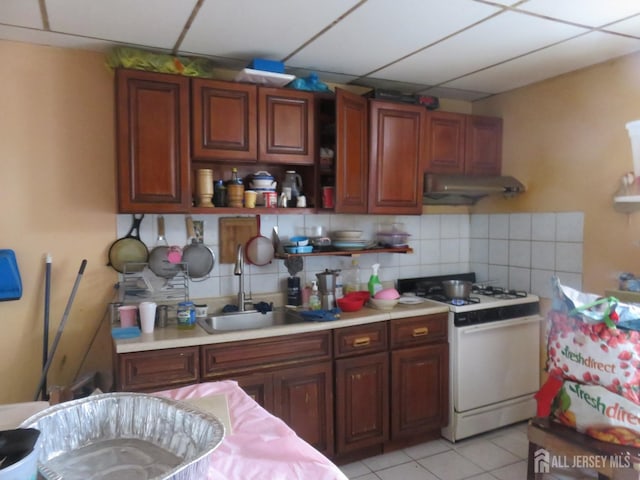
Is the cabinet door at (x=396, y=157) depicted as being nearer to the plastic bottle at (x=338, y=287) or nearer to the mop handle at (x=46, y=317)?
the plastic bottle at (x=338, y=287)

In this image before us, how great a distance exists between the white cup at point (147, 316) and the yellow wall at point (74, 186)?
→ 0.39 meters

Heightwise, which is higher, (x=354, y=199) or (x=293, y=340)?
(x=354, y=199)

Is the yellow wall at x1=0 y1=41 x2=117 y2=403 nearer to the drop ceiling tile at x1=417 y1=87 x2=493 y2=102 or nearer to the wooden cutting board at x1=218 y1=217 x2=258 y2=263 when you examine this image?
the wooden cutting board at x1=218 y1=217 x2=258 y2=263

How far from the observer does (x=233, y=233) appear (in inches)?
111

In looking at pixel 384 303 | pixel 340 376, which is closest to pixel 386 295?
pixel 384 303

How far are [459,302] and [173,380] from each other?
177cm

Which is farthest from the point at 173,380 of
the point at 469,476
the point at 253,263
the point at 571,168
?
the point at 571,168

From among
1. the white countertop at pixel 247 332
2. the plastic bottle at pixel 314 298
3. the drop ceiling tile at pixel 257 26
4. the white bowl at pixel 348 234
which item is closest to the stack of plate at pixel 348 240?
the white bowl at pixel 348 234

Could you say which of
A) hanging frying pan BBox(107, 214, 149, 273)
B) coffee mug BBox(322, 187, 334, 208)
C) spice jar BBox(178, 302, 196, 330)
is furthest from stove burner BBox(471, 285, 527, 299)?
hanging frying pan BBox(107, 214, 149, 273)

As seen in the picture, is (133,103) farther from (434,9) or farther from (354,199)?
(434,9)

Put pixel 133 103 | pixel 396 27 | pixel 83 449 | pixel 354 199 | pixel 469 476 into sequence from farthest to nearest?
pixel 354 199 < pixel 469 476 < pixel 133 103 < pixel 396 27 < pixel 83 449

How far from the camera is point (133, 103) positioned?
2307 mm

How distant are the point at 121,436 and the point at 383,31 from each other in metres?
2.00

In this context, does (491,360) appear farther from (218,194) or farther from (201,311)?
(218,194)
